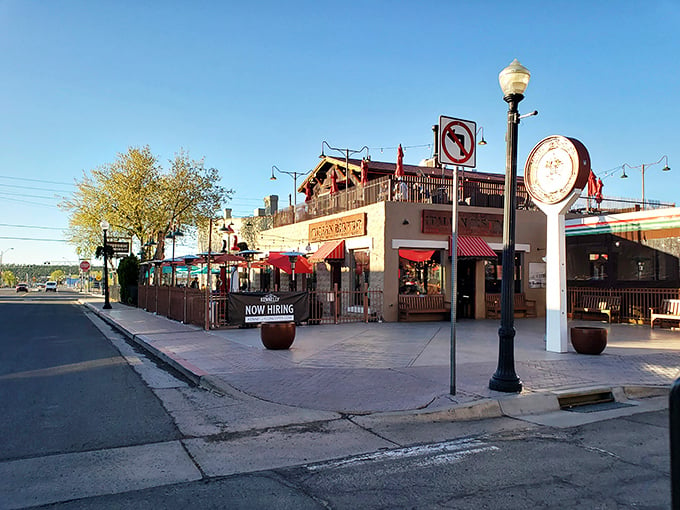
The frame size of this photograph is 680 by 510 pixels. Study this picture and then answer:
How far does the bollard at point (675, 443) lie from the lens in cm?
196

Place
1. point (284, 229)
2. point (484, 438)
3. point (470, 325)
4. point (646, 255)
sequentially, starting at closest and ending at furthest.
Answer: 1. point (484, 438)
2. point (470, 325)
3. point (646, 255)
4. point (284, 229)

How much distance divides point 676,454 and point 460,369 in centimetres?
771

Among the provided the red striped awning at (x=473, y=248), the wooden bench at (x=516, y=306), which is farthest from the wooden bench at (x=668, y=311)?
A: the red striped awning at (x=473, y=248)

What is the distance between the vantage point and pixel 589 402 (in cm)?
785

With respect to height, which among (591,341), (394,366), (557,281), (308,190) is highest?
(308,190)

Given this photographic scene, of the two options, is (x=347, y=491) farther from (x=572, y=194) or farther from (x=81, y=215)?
(x=81, y=215)

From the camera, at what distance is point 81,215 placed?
3641 centimetres

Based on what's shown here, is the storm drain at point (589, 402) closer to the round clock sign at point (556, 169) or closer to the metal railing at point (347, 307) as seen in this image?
the round clock sign at point (556, 169)

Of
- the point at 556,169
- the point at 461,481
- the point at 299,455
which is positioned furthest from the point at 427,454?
the point at 556,169

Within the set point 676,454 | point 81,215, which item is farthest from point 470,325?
point 81,215

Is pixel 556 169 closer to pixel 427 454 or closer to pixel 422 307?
pixel 422 307

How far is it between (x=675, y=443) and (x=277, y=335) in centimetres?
1009

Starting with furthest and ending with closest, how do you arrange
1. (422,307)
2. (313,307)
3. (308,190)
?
(308,190) < (422,307) < (313,307)

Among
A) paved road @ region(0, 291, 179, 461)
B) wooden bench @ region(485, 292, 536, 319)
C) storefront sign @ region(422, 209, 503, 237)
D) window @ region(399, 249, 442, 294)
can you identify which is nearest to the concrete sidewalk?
paved road @ region(0, 291, 179, 461)
